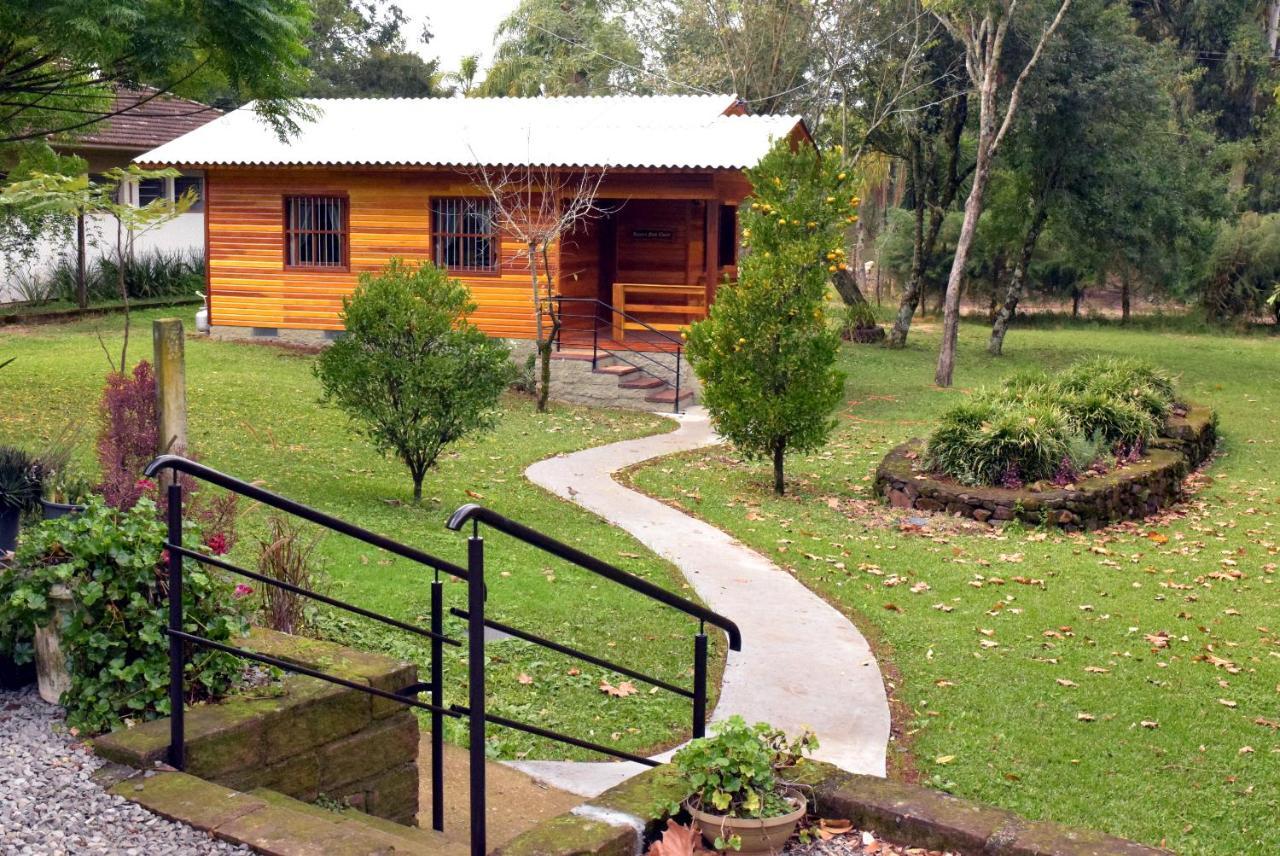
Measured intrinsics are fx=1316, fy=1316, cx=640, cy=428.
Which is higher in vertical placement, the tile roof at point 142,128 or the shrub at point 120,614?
the tile roof at point 142,128

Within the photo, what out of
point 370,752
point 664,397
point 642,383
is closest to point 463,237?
point 642,383

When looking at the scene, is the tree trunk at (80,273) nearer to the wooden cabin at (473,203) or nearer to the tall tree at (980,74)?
the wooden cabin at (473,203)

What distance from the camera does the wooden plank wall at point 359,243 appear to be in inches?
858

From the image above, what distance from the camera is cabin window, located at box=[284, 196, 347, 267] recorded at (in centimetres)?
2295

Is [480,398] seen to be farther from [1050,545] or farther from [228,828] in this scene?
[228,828]

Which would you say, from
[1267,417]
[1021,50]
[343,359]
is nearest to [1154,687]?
[343,359]

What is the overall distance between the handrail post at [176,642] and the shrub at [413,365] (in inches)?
269

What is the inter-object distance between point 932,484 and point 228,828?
9810 mm

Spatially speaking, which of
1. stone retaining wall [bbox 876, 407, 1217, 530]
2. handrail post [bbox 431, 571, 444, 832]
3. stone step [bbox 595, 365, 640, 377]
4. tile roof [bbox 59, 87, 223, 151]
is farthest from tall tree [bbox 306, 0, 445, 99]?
handrail post [bbox 431, 571, 444, 832]

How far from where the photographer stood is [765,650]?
337 inches

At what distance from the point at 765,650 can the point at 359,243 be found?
52.1 feet

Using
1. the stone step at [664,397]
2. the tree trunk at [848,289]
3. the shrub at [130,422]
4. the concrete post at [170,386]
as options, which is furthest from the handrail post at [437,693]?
the tree trunk at [848,289]

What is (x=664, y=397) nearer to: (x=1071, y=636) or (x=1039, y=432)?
(x=1039, y=432)

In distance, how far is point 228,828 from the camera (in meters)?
4.09
